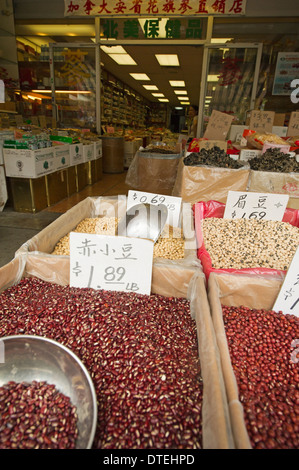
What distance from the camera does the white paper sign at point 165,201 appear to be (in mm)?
1751

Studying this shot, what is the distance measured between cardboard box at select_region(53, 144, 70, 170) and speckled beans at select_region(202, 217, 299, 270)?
9.79 feet

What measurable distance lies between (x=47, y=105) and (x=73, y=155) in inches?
173

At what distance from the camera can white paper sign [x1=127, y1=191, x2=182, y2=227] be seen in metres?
Result: 1.75

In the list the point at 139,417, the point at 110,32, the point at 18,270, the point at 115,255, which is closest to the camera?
the point at 139,417

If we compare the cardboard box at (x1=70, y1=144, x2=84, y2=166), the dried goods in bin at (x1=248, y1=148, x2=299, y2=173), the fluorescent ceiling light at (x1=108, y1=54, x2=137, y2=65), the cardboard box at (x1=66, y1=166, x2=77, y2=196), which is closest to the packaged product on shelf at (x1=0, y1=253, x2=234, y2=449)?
the dried goods in bin at (x1=248, y1=148, x2=299, y2=173)

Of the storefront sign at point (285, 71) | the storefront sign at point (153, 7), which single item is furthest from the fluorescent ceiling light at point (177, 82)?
the storefront sign at point (153, 7)

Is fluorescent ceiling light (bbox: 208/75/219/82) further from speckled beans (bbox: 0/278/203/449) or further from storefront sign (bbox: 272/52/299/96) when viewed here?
speckled beans (bbox: 0/278/203/449)

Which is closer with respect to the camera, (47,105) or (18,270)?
(18,270)

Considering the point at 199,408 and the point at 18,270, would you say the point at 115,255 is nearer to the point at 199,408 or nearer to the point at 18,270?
the point at 18,270

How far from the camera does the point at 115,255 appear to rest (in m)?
1.09

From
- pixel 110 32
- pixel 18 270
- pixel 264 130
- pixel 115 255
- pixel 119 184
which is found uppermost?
pixel 110 32

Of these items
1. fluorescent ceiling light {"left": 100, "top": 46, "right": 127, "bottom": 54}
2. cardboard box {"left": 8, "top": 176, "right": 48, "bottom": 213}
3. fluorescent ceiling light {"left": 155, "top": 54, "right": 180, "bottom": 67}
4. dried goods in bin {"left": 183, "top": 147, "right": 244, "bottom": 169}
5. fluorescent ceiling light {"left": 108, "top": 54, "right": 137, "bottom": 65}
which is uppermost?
fluorescent ceiling light {"left": 155, "top": 54, "right": 180, "bottom": 67}

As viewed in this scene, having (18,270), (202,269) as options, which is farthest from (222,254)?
(18,270)

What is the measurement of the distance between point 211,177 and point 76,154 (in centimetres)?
284
